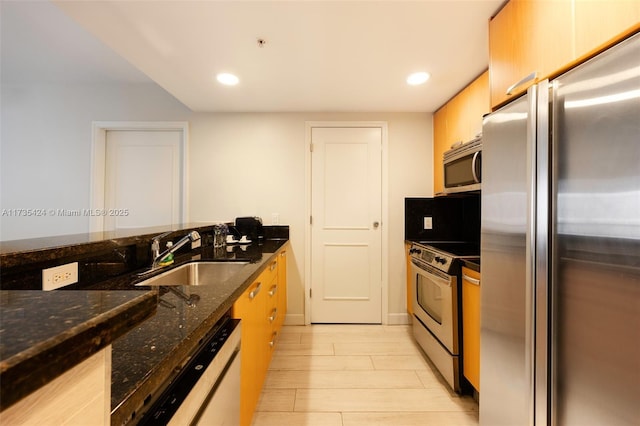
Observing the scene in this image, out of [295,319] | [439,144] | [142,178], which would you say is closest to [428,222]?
[439,144]

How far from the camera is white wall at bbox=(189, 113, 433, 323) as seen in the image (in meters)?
2.76

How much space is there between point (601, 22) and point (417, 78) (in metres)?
1.33

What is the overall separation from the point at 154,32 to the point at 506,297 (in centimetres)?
232

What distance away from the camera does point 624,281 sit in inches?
28.0

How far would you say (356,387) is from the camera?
→ 1778 millimetres

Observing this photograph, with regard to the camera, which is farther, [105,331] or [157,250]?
[157,250]

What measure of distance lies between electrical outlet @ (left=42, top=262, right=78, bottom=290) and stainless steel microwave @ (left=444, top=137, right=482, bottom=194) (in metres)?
2.11

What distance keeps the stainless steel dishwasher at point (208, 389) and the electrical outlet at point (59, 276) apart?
0.58 m

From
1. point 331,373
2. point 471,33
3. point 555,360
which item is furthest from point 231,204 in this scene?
point 555,360

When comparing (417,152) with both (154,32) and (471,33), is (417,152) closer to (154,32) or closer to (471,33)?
(471,33)

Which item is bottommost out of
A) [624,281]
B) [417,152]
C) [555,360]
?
[555,360]

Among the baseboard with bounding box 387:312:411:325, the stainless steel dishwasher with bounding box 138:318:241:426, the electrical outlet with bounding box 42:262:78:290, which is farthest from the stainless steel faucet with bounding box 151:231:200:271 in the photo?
the baseboard with bounding box 387:312:411:325

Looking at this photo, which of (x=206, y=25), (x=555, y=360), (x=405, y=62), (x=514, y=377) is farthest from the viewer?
(x=405, y=62)

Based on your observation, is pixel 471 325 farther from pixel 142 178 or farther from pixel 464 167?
pixel 142 178
